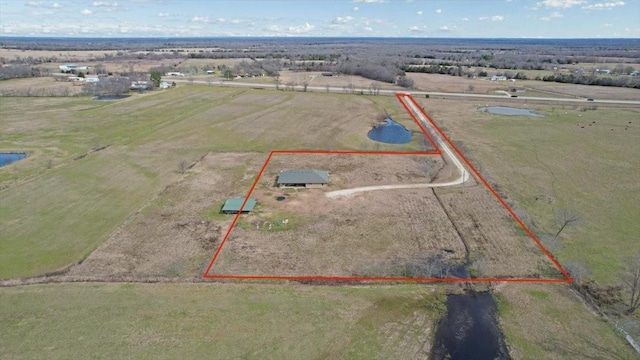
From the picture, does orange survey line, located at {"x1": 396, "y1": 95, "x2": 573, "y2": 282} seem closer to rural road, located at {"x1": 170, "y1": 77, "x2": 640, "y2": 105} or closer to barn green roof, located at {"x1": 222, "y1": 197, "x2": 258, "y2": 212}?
barn green roof, located at {"x1": 222, "y1": 197, "x2": 258, "y2": 212}

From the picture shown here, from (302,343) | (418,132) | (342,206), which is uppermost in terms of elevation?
(418,132)

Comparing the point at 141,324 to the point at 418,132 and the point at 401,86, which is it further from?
the point at 401,86

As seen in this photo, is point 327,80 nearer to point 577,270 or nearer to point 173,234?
point 173,234

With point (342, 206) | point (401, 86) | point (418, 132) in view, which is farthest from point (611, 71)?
point (342, 206)

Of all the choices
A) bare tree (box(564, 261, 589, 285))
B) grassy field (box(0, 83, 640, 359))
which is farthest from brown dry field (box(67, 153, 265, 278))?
bare tree (box(564, 261, 589, 285))

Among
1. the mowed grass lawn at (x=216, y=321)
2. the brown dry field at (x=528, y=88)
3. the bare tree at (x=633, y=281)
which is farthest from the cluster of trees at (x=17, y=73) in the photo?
the bare tree at (x=633, y=281)

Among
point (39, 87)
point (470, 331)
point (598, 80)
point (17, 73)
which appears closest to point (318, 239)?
point (470, 331)
